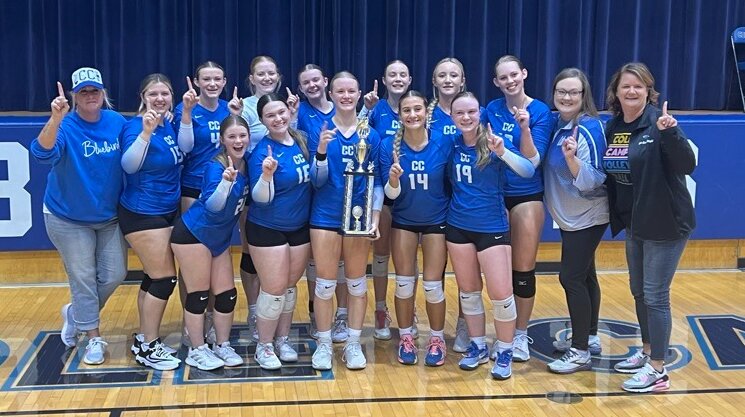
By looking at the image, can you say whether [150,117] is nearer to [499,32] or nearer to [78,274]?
[78,274]

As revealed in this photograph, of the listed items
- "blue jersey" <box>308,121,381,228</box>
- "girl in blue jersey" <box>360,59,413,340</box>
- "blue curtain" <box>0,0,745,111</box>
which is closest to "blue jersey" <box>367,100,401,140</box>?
"girl in blue jersey" <box>360,59,413,340</box>

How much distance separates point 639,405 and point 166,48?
4.95m

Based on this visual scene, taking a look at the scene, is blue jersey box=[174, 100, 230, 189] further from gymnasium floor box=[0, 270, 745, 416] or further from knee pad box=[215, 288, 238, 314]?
gymnasium floor box=[0, 270, 745, 416]

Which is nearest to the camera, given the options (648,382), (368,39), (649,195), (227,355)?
(649,195)

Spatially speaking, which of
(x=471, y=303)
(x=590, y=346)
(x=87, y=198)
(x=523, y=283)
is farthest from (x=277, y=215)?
(x=590, y=346)

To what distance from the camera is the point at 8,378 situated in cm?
478

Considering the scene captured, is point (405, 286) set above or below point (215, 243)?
below

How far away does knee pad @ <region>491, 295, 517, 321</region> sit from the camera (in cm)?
477

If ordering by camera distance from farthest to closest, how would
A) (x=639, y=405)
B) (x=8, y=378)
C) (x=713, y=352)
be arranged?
(x=713, y=352)
(x=8, y=378)
(x=639, y=405)

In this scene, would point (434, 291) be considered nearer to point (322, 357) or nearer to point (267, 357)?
point (322, 357)

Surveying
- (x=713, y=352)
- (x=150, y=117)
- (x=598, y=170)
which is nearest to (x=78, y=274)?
(x=150, y=117)

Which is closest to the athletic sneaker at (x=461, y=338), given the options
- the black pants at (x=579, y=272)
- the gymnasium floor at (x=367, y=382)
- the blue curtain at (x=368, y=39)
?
the gymnasium floor at (x=367, y=382)

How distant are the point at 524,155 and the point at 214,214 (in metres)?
1.60

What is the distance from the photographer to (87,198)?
15.8 feet
